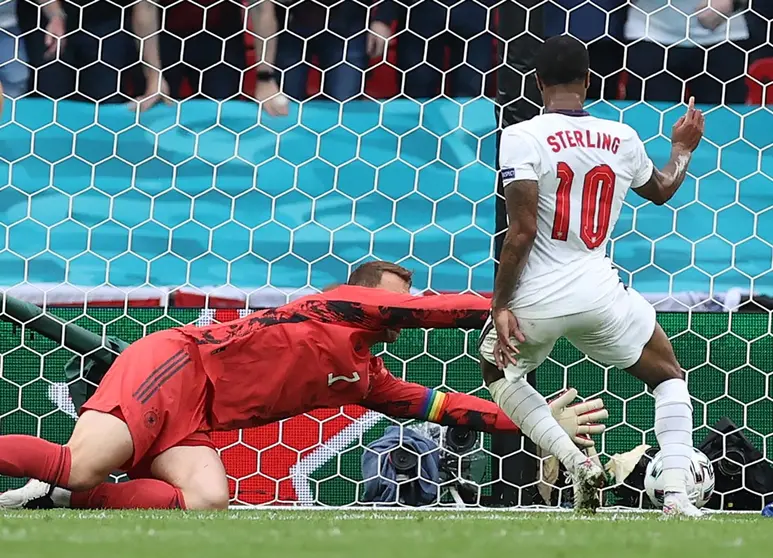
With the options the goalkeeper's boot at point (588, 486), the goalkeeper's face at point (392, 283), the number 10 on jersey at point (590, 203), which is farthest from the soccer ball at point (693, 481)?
the goalkeeper's face at point (392, 283)

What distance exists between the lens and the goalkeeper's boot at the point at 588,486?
303 centimetres

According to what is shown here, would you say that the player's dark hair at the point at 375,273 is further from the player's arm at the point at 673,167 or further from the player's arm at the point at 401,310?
the player's arm at the point at 673,167

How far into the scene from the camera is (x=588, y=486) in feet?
9.95

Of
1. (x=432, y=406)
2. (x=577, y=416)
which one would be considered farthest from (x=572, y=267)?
(x=432, y=406)

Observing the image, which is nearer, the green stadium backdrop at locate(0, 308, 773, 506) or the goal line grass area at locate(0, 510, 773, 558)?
the goal line grass area at locate(0, 510, 773, 558)

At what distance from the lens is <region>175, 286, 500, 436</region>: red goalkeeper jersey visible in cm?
333

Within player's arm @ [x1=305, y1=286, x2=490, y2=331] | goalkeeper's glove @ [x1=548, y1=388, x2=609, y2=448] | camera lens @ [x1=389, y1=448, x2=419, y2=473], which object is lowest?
camera lens @ [x1=389, y1=448, x2=419, y2=473]

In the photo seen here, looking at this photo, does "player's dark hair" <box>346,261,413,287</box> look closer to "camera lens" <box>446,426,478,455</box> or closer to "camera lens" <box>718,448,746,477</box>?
"camera lens" <box>446,426,478,455</box>

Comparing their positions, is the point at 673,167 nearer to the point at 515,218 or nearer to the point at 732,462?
the point at 515,218

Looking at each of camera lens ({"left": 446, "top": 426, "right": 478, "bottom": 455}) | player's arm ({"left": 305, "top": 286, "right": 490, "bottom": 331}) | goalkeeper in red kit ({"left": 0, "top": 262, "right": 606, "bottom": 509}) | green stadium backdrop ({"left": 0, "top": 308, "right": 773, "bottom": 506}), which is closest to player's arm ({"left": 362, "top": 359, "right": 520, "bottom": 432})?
goalkeeper in red kit ({"left": 0, "top": 262, "right": 606, "bottom": 509})

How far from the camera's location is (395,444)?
4.11m

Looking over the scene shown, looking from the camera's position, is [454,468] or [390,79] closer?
[454,468]

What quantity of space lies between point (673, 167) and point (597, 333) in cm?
48

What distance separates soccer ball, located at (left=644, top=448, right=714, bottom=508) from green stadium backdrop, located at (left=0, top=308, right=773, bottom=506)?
0.98 metres
